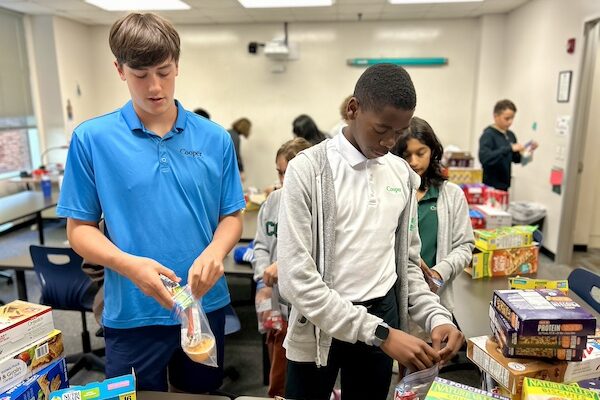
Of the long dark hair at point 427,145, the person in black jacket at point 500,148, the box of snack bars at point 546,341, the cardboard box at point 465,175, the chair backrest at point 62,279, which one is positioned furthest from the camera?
the person in black jacket at point 500,148

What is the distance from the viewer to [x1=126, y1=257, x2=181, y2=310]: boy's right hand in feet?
3.32

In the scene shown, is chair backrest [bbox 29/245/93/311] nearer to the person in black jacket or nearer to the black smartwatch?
the black smartwatch

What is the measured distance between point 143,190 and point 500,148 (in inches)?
149

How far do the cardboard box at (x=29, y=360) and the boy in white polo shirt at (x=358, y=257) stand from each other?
0.61 metres

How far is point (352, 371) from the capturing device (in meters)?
1.20

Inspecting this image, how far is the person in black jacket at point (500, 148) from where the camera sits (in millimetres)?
4031

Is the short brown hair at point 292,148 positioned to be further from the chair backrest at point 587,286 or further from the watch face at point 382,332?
the chair backrest at point 587,286

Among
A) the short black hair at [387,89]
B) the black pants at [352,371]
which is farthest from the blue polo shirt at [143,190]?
the short black hair at [387,89]

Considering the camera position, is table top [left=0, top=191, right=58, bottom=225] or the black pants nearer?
the black pants

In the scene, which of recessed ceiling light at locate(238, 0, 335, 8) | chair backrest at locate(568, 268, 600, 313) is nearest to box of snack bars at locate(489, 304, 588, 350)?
chair backrest at locate(568, 268, 600, 313)

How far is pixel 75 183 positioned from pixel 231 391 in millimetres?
1713

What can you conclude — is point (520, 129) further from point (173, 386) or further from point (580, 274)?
point (173, 386)

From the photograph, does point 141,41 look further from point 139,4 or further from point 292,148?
point 139,4

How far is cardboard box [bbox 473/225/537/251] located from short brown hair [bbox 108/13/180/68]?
1.68 meters
